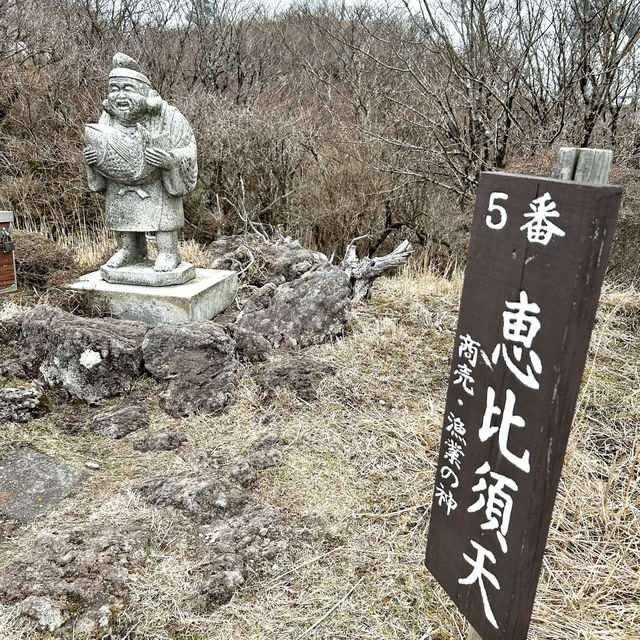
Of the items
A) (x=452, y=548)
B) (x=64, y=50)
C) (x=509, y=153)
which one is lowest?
(x=452, y=548)

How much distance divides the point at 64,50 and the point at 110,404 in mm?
8020

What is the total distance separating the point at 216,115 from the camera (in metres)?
7.33

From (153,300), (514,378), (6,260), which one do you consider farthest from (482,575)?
(6,260)

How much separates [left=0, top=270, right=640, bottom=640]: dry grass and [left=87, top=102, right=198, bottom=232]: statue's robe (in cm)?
158

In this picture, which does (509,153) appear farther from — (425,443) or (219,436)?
(219,436)

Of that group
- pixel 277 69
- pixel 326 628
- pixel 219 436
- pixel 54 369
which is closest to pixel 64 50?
pixel 277 69

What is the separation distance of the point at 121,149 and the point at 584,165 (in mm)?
3402

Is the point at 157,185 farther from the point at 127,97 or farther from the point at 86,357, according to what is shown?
the point at 86,357

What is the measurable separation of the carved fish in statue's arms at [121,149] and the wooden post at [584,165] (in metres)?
3.27

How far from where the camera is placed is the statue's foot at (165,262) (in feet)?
13.8

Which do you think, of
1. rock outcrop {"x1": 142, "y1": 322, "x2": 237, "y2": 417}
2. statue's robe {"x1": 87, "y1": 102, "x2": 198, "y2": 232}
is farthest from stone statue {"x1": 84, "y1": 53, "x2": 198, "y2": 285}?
rock outcrop {"x1": 142, "y1": 322, "x2": 237, "y2": 417}

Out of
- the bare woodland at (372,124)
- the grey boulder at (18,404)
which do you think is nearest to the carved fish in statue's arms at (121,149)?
the grey boulder at (18,404)

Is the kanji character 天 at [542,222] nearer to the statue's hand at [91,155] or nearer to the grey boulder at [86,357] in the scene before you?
the grey boulder at [86,357]

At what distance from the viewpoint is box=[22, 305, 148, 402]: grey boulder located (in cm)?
333
